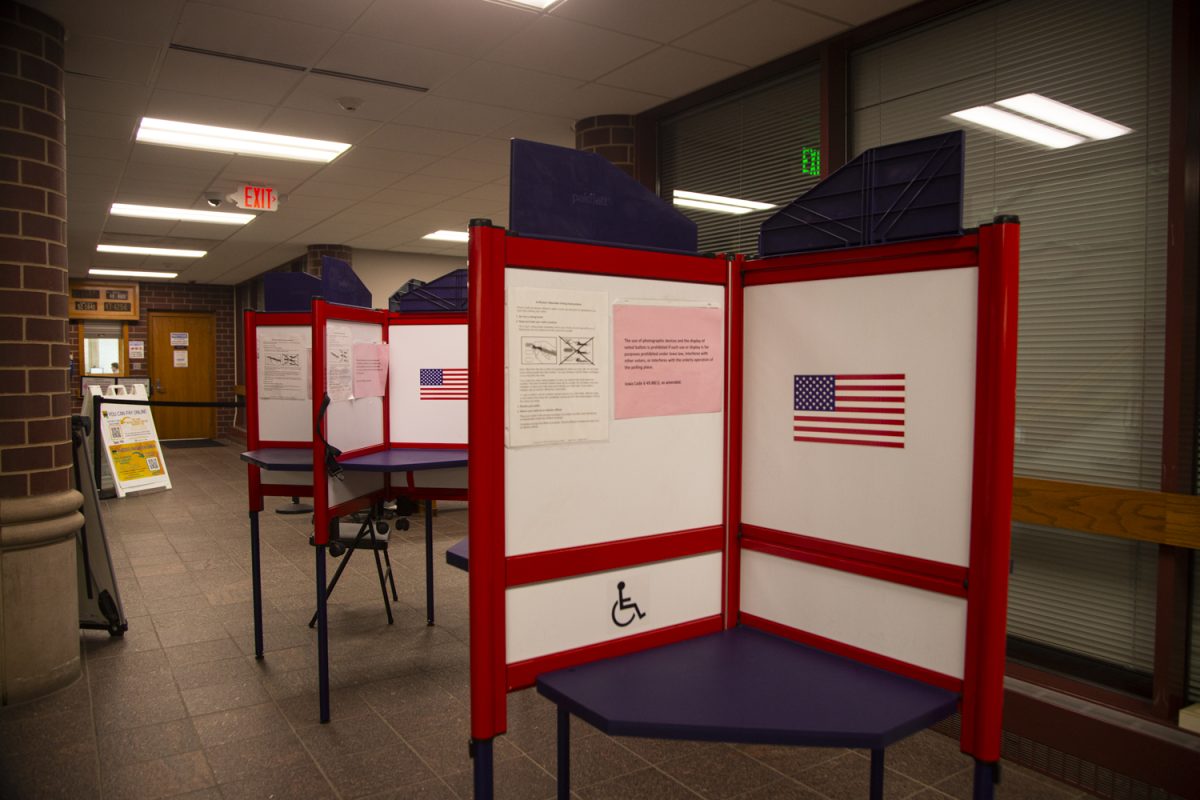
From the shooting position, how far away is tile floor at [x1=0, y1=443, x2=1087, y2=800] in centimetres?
254

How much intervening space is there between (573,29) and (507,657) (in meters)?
3.07

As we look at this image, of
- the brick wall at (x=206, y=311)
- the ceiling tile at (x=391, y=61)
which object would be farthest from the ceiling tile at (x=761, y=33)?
the brick wall at (x=206, y=311)

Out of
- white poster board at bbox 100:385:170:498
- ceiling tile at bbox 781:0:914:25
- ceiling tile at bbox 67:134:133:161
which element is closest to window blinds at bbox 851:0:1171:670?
ceiling tile at bbox 781:0:914:25

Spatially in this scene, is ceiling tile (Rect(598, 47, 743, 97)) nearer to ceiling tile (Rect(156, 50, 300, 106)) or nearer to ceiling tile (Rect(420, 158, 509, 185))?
ceiling tile (Rect(156, 50, 300, 106))

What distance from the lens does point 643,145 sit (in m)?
4.89

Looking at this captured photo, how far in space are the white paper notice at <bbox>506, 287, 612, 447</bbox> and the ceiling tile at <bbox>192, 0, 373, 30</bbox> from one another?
2.57 meters

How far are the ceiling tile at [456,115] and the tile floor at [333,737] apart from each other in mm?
2808

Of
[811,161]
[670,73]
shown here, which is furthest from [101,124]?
[811,161]

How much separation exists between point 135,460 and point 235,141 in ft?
14.6

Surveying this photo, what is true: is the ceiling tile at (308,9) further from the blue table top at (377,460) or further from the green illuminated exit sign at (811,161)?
the green illuminated exit sign at (811,161)

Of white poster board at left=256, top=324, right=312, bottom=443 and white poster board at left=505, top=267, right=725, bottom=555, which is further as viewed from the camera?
white poster board at left=256, top=324, right=312, bottom=443

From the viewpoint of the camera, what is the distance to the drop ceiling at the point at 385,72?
340 centimetres

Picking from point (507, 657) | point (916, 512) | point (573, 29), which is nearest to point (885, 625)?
point (916, 512)

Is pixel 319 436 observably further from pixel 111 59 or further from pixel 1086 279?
pixel 1086 279
